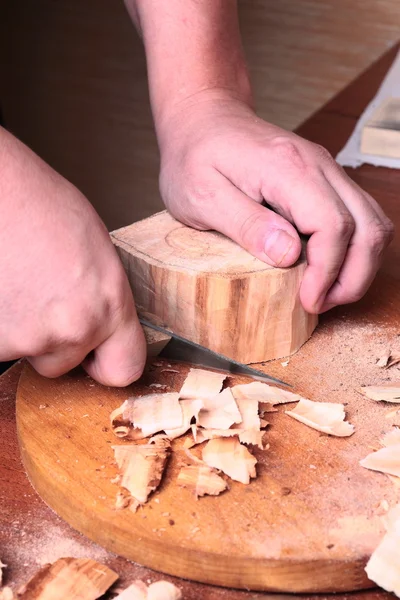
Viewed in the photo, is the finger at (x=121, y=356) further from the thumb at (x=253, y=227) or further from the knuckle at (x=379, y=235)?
the knuckle at (x=379, y=235)

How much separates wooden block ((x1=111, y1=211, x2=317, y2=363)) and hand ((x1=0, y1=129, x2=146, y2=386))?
204 mm

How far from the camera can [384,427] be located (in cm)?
101

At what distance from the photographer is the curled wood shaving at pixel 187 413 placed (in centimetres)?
96

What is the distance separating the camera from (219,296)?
111 centimetres

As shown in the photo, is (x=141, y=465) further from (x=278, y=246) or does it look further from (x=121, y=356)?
(x=278, y=246)

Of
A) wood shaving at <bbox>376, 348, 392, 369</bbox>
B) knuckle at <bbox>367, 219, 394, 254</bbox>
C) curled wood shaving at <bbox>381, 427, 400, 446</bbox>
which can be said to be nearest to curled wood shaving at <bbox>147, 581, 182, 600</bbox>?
curled wood shaving at <bbox>381, 427, 400, 446</bbox>

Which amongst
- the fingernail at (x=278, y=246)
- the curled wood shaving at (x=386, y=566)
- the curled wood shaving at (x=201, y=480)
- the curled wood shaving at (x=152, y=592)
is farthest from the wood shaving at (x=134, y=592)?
the fingernail at (x=278, y=246)

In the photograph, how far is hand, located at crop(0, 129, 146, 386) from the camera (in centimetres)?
84

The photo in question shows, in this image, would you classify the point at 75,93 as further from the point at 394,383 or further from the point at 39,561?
the point at 39,561

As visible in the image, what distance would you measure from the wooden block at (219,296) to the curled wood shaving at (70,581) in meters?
0.43

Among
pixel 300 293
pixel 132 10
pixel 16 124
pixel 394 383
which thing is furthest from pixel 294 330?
pixel 16 124

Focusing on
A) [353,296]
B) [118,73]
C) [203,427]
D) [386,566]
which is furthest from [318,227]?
[118,73]

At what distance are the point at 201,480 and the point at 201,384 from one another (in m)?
0.19

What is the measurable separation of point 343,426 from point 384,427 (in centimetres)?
6
